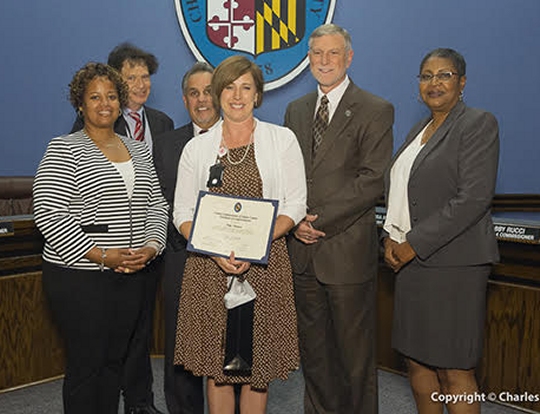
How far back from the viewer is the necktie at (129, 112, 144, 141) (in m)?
3.08

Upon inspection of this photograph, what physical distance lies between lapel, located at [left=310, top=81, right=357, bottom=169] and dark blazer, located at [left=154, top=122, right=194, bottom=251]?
612 mm

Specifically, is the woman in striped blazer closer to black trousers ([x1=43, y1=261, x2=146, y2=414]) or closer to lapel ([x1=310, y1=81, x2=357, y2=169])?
black trousers ([x1=43, y1=261, x2=146, y2=414])

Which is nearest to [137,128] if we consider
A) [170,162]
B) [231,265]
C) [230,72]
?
[170,162]

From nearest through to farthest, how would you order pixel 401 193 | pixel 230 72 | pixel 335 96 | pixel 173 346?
pixel 230 72 → pixel 401 193 → pixel 335 96 → pixel 173 346

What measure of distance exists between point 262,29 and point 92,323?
111 inches

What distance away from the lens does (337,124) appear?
256cm

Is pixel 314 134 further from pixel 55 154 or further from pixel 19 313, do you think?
pixel 19 313

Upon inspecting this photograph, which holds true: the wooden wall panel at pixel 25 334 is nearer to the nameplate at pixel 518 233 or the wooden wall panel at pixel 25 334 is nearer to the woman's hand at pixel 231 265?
the woman's hand at pixel 231 265

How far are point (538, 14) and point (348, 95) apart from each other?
6.38 feet

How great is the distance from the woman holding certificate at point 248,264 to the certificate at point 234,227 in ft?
0.36

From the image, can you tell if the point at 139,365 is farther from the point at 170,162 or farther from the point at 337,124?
the point at 337,124

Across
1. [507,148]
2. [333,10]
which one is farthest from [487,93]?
[333,10]

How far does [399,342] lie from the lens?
2.46 m

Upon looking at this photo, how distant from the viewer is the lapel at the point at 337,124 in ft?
8.36
